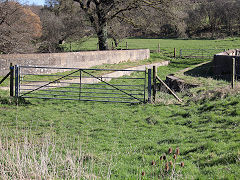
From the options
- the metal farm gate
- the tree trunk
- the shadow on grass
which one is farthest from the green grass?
the tree trunk

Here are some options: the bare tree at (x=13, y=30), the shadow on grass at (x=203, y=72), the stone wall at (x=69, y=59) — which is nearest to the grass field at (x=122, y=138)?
the stone wall at (x=69, y=59)

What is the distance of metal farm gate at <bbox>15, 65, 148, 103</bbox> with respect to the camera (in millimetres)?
13312

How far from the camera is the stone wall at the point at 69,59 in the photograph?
17547 mm

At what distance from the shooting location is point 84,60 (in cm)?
2198

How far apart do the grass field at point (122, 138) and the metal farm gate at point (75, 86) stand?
66 centimetres

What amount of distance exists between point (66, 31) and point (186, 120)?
30.7m

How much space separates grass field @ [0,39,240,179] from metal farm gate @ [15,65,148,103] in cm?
66

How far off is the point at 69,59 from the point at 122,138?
43.0 ft

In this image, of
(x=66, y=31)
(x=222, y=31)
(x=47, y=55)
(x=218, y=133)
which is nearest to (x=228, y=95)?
(x=218, y=133)

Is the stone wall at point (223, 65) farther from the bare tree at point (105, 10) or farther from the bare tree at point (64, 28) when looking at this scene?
the bare tree at point (64, 28)

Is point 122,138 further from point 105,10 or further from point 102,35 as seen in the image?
point 102,35

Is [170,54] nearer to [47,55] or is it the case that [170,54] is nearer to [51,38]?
[51,38]

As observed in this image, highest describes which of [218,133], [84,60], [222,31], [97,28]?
[222,31]

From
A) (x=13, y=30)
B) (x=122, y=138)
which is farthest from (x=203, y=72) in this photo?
(x=122, y=138)
